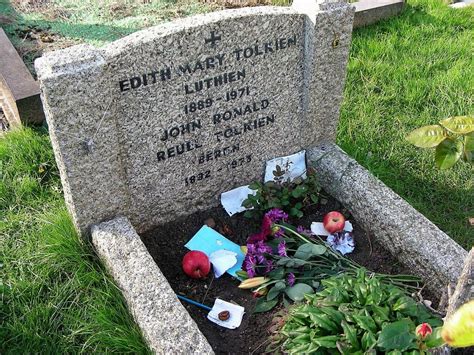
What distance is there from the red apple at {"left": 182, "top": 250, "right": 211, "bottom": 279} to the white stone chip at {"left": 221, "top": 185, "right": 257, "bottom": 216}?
1.41ft

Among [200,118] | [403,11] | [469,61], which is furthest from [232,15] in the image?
[403,11]

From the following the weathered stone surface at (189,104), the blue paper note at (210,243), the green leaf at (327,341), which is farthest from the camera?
the blue paper note at (210,243)

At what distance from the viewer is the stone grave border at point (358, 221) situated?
6.93ft

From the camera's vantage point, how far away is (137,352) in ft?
7.34

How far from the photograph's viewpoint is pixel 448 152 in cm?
218

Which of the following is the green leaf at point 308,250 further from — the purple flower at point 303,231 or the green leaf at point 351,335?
the green leaf at point 351,335

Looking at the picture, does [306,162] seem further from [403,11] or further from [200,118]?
[403,11]

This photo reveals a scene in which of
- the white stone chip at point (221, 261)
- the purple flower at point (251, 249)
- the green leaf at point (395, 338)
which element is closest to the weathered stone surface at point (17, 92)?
the white stone chip at point (221, 261)

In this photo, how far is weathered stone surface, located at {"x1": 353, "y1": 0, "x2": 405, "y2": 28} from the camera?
4.67 meters

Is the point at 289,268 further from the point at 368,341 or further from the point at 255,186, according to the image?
the point at 368,341

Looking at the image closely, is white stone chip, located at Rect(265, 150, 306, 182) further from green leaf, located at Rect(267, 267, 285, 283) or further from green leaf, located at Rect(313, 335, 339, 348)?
green leaf, located at Rect(313, 335, 339, 348)

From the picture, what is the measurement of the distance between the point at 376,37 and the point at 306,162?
74.7 inches

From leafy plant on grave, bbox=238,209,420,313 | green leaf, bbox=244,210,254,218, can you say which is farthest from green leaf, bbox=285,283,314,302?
green leaf, bbox=244,210,254,218

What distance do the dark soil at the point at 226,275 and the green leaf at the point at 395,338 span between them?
1.90 ft
